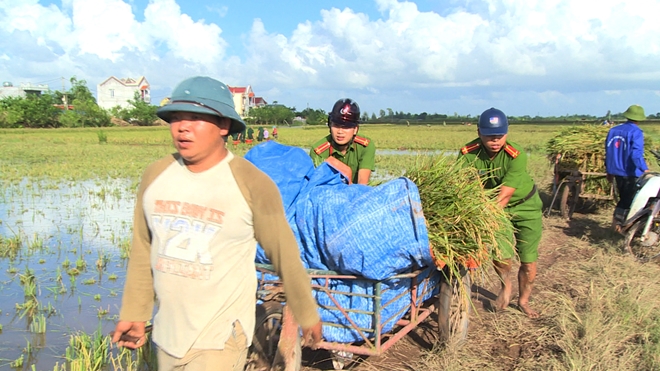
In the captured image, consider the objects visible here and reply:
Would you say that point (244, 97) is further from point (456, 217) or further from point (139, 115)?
point (456, 217)

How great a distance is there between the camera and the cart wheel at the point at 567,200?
28.3 feet

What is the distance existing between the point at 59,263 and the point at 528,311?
5.27 metres

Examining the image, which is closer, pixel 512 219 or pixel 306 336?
pixel 306 336

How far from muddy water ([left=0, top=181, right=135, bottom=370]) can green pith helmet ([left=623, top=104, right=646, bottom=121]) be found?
6731mm

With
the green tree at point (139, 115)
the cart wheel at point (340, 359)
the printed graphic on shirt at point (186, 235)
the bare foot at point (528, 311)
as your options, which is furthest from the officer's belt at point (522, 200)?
the green tree at point (139, 115)

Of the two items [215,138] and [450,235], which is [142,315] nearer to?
[215,138]

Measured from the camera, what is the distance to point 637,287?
4734 mm

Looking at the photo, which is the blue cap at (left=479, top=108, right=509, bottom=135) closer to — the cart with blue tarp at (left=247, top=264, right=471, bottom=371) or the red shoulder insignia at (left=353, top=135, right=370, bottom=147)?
the red shoulder insignia at (left=353, top=135, right=370, bottom=147)

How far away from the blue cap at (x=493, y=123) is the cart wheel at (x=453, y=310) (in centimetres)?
116

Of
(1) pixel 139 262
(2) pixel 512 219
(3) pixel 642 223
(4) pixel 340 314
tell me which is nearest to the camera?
(1) pixel 139 262

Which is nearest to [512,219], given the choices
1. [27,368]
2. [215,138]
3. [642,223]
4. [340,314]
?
[340,314]

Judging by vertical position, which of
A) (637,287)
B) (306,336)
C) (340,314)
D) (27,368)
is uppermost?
(306,336)

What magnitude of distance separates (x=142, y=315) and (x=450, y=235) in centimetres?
195

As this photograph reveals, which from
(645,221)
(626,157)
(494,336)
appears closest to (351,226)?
(494,336)
